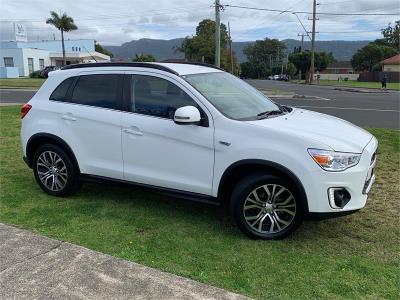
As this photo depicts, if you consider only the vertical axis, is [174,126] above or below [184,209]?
above

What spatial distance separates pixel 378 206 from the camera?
5820mm

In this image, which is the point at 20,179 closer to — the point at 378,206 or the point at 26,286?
the point at 26,286

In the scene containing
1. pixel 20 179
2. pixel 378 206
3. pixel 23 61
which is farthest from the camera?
pixel 23 61

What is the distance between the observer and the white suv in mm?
4477

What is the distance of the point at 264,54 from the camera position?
14225 centimetres

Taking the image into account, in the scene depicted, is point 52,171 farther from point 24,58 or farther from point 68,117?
point 24,58

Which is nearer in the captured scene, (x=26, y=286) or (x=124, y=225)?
(x=26, y=286)

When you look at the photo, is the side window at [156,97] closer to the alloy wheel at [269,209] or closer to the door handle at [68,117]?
the door handle at [68,117]

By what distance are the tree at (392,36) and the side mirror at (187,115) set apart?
110 metres

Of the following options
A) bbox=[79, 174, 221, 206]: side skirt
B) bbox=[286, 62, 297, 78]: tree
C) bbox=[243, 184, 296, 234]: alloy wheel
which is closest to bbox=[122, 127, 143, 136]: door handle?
bbox=[79, 174, 221, 206]: side skirt

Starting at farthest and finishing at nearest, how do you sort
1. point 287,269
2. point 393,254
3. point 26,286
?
point 393,254 → point 287,269 → point 26,286

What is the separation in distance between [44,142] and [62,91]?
72 cm

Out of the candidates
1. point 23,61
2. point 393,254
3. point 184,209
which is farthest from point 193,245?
point 23,61

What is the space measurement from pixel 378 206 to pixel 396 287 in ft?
6.85
